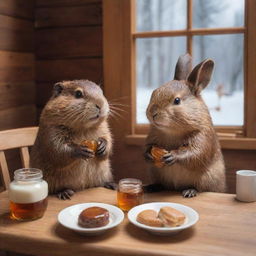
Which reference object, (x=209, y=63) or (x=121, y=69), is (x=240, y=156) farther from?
(x=121, y=69)

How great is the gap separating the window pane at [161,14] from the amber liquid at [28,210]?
1408 millimetres

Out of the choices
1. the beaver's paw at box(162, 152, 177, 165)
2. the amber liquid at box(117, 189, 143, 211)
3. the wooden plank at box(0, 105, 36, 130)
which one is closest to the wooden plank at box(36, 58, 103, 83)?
the wooden plank at box(0, 105, 36, 130)

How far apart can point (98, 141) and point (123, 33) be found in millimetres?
888

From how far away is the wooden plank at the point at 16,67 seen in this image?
7.12ft

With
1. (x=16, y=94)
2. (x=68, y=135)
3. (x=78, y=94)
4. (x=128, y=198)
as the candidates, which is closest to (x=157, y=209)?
(x=128, y=198)

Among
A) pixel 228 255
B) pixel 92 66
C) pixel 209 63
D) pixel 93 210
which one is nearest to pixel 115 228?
pixel 93 210

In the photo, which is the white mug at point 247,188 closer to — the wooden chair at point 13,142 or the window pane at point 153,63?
the window pane at point 153,63

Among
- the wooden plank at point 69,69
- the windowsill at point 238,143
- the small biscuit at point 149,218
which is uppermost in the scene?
the wooden plank at point 69,69

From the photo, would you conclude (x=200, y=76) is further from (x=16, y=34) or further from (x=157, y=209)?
(x=16, y=34)

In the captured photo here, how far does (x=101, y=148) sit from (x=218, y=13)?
3.74 ft

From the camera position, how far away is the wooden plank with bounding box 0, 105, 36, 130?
2188 mm

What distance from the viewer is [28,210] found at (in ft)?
4.25

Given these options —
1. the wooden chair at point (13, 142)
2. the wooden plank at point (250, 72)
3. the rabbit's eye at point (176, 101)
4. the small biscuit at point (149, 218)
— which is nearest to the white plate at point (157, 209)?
the small biscuit at point (149, 218)

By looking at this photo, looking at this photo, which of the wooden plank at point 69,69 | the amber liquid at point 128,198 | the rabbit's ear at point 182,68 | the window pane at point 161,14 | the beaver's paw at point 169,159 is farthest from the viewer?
the wooden plank at point 69,69
